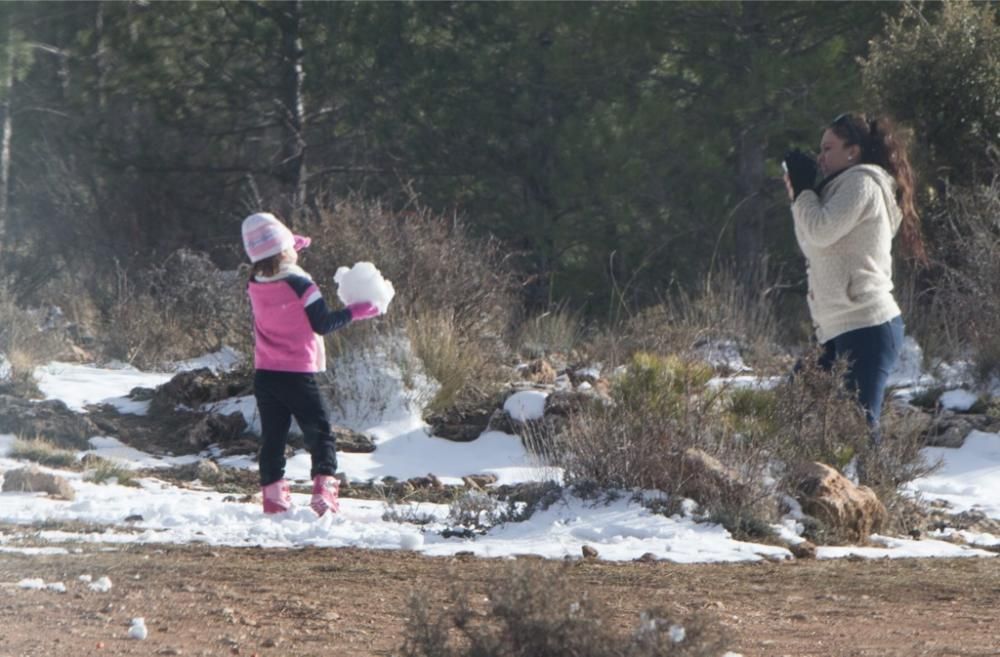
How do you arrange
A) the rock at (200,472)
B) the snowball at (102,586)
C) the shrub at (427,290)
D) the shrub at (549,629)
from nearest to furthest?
the shrub at (549,629) < the snowball at (102,586) < the rock at (200,472) < the shrub at (427,290)

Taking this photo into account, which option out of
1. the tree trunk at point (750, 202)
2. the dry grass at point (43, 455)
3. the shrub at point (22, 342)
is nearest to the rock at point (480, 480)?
the dry grass at point (43, 455)

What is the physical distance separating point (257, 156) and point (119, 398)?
1257 cm

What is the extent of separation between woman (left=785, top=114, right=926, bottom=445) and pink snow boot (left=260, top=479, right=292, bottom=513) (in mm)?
2406

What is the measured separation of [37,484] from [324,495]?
1.33m

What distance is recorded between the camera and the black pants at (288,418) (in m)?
6.98

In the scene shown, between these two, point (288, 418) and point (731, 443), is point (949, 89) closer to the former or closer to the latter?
point (731, 443)

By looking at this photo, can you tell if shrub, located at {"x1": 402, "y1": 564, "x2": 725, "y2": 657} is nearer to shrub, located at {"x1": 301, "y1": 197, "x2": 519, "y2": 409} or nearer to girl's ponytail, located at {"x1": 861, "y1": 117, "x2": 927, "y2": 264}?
girl's ponytail, located at {"x1": 861, "y1": 117, "x2": 927, "y2": 264}

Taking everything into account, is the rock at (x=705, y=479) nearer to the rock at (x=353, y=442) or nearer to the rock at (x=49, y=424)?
the rock at (x=353, y=442)

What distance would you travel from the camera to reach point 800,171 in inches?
274

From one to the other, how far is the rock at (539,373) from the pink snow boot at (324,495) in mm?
3691

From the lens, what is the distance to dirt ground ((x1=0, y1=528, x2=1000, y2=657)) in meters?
4.23

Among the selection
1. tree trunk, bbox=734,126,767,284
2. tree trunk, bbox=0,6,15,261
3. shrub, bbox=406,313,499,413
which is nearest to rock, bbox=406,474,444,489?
shrub, bbox=406,313,499,413

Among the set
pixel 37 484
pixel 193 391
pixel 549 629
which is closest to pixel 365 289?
pixel 37 484

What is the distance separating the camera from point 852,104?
16.6 meters
